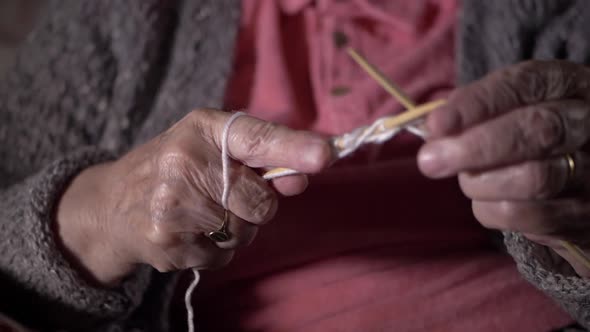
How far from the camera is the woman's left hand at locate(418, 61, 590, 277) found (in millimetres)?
374

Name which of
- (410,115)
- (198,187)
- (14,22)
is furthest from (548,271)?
(14,22)

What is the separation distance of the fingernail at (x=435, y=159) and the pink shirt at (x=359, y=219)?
32 cm

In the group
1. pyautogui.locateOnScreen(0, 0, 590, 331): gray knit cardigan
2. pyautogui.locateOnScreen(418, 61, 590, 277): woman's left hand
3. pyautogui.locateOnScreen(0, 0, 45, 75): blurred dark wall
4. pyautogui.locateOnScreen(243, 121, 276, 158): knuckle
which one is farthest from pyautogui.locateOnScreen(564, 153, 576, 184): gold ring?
pyautogui.locateOnScreen(0, 0, 45, 75): blurred dark wall

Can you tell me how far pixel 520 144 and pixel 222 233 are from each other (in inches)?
10.4

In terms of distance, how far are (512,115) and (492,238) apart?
0.44 meters

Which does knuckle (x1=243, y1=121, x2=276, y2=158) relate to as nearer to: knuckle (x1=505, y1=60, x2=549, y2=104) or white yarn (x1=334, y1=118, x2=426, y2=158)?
white yarn (x1=334, y1=118, x2=426, y2=158)

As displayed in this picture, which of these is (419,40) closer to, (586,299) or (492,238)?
(492,238)

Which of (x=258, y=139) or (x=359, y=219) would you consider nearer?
(x=258, y=139)

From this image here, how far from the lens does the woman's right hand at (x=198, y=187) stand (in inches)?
17.3

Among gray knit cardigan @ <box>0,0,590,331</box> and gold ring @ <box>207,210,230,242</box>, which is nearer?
gold ring @ <box>207,210,230,242</box>

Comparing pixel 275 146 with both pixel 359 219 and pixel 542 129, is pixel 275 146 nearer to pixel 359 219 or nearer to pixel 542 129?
pixel 542 129

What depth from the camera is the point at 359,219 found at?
0.71 meters

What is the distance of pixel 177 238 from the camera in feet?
1.60

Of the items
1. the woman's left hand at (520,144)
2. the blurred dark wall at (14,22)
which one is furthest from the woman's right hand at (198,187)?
the blurred dark wall at (14,22)
